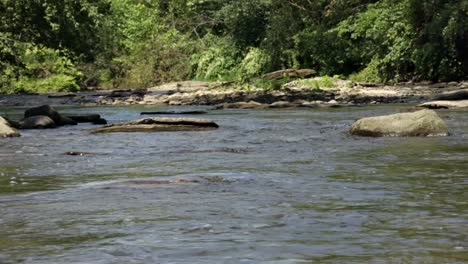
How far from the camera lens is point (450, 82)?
93.0 feet

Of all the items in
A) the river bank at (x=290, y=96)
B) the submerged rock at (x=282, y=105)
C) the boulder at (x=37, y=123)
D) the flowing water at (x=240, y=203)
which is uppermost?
the flowing water at (x=240, y=203)

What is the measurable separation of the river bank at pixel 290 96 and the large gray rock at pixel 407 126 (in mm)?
10260

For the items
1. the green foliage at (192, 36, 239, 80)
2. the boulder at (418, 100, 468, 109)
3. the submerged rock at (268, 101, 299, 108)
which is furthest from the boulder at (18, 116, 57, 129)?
the green foliage at (192, 36, 239, 80)

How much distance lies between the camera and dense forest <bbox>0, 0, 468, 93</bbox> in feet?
78.5

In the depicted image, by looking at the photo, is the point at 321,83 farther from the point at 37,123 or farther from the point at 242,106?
the point at 37,123

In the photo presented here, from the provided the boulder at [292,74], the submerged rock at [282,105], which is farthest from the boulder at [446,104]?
the boulder at [292,74]

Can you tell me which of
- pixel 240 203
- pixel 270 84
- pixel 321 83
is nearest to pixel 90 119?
pixel 240 203

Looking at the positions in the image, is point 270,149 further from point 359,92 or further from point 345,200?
point 359,92

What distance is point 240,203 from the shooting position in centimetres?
575

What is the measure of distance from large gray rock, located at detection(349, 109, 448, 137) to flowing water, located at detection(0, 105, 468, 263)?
0.62 meters

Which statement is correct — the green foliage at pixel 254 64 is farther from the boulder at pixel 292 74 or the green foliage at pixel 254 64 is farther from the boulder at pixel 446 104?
the boulder at pixel 446 104

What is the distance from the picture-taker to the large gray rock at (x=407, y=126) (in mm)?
11797

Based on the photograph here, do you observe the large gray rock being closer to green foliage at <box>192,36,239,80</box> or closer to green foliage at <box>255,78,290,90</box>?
green foliage at <box>255,78,290,90</box>

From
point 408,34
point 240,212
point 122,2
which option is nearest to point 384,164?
point 240,212
